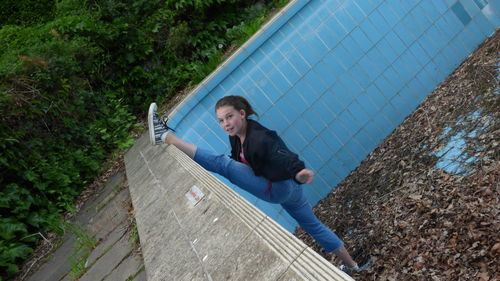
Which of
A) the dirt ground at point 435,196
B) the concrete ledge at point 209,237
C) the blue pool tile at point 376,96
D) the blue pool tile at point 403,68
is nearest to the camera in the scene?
the concrete ledge at point 209,237

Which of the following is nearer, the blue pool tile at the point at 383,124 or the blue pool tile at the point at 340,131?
the blue pool tile at the point at 340,131

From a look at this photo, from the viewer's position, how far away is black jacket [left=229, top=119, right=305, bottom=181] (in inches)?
109

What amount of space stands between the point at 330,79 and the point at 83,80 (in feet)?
16.1

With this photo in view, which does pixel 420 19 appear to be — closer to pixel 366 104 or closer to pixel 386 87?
pixel 386 87

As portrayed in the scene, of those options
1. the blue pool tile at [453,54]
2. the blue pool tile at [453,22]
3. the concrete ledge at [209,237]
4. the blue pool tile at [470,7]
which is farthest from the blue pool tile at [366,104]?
the concrete ledge at [209,237]

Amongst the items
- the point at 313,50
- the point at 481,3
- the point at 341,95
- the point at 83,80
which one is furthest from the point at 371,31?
the point at 83,80

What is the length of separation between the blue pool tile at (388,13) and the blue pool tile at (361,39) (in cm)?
40

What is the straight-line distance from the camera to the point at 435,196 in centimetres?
326

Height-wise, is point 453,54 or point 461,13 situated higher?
point 461,13

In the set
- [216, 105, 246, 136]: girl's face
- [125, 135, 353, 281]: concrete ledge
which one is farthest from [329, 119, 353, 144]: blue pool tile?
[216, 105, 246, 136]: girl's face

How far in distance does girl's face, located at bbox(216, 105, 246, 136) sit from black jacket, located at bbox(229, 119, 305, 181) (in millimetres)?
78

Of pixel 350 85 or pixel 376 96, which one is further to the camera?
pixel 376 96

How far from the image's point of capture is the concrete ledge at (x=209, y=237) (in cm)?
189

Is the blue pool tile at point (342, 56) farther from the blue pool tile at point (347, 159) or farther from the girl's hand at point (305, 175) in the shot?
the girl's hand at point (305, 175)
